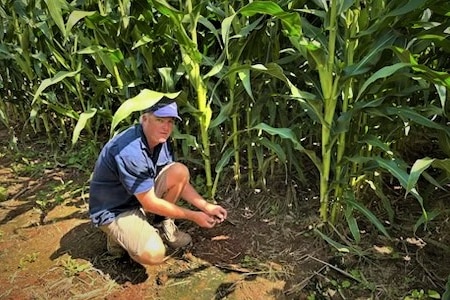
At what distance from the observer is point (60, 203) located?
3.22 m

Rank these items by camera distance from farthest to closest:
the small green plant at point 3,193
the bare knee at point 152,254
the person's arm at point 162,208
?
1. the small green plant at point 3,193
2. the bare knee at point 152,254
3. the person's arm at point 162,208

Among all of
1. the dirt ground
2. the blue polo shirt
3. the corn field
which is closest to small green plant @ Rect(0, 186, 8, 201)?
the dirt ground

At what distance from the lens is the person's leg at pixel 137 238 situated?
8.05ft

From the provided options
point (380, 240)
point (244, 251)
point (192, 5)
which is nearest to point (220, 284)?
point (244, 251)

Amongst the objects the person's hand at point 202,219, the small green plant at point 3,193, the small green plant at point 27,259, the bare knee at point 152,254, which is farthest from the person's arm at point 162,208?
the small green plant at point 3,193

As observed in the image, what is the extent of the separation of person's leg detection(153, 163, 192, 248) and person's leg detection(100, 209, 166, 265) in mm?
156

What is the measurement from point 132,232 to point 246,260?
62 centimetres

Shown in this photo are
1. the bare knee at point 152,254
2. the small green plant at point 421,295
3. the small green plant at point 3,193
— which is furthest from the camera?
the small green plant at point 3,193

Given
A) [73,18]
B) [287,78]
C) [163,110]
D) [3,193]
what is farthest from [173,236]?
[3,193]

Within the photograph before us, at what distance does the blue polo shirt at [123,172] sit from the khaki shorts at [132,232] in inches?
1.5

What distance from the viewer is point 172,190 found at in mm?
2648

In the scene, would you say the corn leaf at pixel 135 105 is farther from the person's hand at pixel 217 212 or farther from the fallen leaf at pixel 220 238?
the fallen leaf at pixel 220 238

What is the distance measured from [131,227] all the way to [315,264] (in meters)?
0.97

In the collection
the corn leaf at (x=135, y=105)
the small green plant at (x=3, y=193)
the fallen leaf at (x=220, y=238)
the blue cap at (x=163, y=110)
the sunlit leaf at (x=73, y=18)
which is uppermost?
the sunlit leaf at (x=73, y=18)
